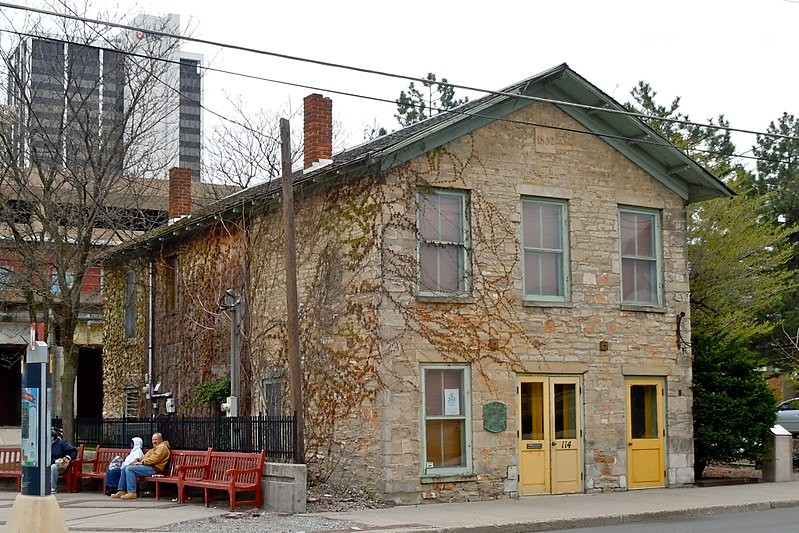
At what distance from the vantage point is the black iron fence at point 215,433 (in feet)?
58.1

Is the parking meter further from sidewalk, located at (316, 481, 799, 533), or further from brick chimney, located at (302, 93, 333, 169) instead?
brick chimney, located at (302, 93, 333, 169)

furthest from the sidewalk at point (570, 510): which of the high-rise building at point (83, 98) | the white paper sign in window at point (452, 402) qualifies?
the high-rise building at point (83, 98)

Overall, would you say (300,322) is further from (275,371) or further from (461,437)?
(461,437)

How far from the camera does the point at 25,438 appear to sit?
43.0ft

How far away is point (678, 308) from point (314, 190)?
729cm

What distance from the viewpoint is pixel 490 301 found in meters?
18.9

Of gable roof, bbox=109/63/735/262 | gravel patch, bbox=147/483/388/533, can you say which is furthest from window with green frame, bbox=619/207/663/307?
gravel patch, bbox=147/483/388/533

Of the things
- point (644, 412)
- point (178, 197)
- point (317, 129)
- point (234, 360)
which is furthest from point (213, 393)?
point (644, 412)

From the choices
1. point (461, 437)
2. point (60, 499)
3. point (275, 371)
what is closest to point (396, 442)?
point (461, 437)

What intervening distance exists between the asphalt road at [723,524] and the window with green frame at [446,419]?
3.35m

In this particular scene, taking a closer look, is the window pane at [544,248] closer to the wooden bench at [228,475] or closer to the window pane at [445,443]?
the window pane at [445,443]

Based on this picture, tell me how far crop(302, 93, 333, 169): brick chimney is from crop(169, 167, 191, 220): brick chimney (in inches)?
312

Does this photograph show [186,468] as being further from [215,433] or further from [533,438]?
[533,438]

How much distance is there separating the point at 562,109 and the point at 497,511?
24.7ft
